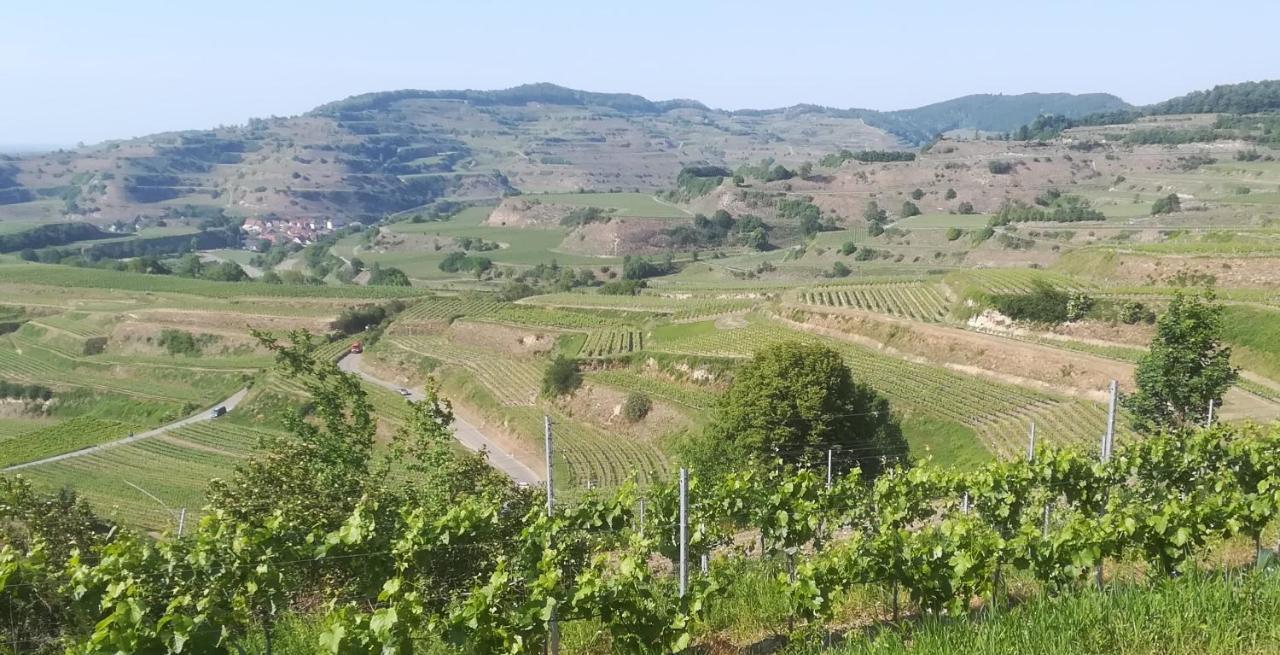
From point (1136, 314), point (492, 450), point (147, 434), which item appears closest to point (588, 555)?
point (1136, 314)

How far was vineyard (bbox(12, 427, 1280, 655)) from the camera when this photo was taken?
697 centimetres

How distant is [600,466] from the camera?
45.2 meters

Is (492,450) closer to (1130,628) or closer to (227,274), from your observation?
(1130,628)

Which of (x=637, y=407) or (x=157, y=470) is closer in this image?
(x=637, y=407)

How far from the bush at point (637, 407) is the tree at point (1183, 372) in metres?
31.9

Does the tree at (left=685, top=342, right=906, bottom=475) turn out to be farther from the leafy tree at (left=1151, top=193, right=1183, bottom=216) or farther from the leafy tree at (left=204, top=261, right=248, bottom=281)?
the leafy tree at (left=204, top=261, right=248, bottom=281)

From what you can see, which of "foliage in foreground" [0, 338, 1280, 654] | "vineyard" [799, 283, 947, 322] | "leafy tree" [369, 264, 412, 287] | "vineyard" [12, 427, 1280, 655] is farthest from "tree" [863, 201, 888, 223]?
"vineyard" [12, 427, 1280, 655]

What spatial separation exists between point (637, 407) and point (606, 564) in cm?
4294

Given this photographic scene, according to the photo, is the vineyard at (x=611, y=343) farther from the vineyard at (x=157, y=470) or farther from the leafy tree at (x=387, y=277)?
the leafy tree at (x=387, y=277)

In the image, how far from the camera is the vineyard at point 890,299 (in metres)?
58.0

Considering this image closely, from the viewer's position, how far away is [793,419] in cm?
3488

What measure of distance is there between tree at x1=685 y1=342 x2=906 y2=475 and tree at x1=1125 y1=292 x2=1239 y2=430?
13.3m

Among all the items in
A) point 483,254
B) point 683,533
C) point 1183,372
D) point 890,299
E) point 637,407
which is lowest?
point 483,254

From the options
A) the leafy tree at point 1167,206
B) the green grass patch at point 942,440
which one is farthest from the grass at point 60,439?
the leafy tree at point 1167,206
